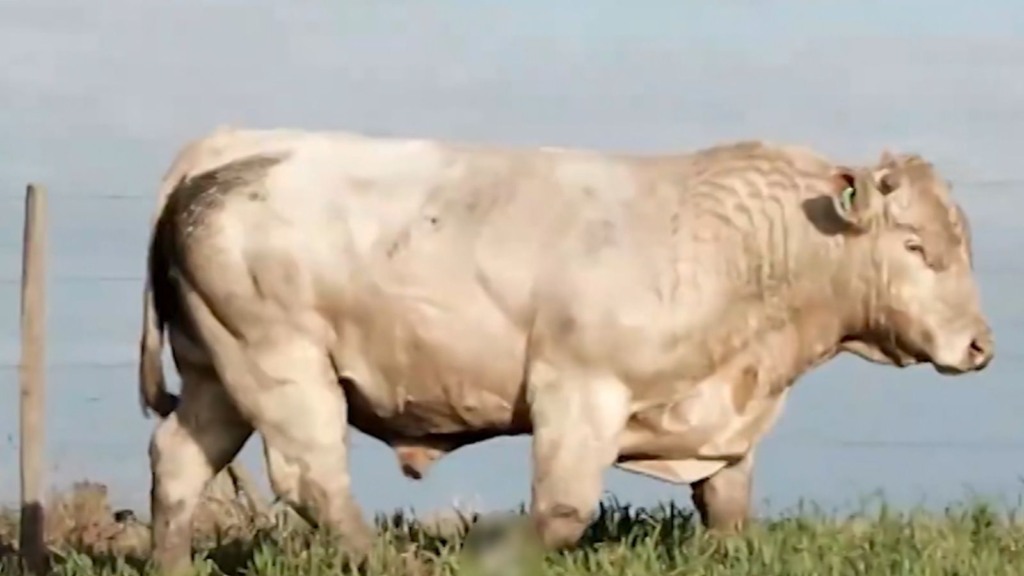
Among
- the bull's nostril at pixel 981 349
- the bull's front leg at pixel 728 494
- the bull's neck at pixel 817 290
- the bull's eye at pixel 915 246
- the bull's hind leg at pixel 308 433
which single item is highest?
the bull's eye at pixel 915 246

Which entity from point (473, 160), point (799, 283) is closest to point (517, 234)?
point (473, 160)

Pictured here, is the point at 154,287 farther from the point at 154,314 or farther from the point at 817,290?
the point at 817,290

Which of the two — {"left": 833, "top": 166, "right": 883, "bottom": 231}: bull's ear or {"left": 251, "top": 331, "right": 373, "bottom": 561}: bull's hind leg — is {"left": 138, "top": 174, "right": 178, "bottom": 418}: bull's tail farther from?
{"left": 833, "top": 166, "right": 883, "bottom": 231}: bull's ear

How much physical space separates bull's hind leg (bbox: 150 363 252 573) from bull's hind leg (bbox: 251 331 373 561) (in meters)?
0.48

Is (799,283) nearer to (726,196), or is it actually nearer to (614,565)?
(726,196)

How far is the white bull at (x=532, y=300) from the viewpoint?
26.5 ft

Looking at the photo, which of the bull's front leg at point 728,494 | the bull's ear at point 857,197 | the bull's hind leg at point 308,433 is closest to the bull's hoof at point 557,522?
the bull's hind leg at point 308,433

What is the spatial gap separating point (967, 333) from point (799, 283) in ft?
2.09

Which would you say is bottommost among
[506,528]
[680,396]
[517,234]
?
[506,528]

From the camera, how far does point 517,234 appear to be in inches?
322

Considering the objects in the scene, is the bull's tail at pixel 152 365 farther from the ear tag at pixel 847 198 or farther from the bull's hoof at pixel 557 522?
the ear tag at pixel 847 198

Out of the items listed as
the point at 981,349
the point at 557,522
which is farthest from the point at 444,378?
the point at 981,349

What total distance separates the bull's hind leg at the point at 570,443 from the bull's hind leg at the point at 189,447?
4.16ft

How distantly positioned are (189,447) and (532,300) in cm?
149
